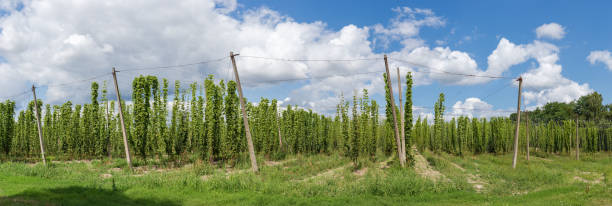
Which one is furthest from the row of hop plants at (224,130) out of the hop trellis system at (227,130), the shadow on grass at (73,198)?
the shadow on grass at (73,198)

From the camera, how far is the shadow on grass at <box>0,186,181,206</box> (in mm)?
11500

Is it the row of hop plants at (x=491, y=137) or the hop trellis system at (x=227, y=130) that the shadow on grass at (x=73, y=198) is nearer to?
the hop trellis system at (x=227, y=130)

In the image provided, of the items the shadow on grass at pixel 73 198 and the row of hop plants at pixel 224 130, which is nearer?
the shadow on grass at pixel 73 198

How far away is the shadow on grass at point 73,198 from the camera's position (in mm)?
11500

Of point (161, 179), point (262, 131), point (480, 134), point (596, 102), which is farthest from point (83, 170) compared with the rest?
point (596, 102)

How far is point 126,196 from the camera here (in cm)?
1375

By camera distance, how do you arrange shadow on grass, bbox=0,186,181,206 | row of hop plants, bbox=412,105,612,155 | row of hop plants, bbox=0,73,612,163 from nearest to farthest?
shadow on grass, bbox=0,186,181,206 < row of hop plants, bbox=0,73,612,163 < row of hop plants, bbox=412,105,612,155

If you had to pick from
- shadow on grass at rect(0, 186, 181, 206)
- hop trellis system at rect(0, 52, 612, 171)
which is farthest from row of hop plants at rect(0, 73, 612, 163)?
shadow on grass at rect(0, 186, 181, 206)

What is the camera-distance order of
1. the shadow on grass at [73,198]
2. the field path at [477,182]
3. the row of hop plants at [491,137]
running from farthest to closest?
the row of hop plants at [491,137] → the field path at [477,182] → the shadow on grass at [73,198]

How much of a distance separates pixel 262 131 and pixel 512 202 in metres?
23.1

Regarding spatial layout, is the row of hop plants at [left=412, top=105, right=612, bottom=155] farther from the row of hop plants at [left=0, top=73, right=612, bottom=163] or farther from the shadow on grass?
the shadow on grass

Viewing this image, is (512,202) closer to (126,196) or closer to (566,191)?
(566,191)

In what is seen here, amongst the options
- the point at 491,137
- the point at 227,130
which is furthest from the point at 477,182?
the point at 491,137

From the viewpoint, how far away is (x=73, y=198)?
12.7 m
